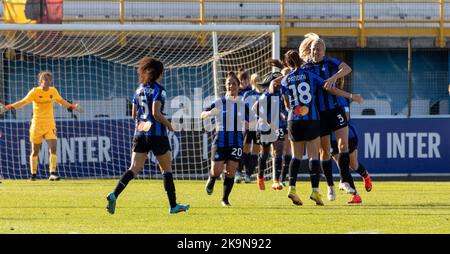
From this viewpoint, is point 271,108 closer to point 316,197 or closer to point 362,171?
point 362,171

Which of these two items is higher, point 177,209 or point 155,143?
point 155,143

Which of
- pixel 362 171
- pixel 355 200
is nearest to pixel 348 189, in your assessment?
pixel 355 200

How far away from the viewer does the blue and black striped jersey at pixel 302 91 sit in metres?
12.6

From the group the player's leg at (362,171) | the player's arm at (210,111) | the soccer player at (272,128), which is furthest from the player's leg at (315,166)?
the soccer player at (272,128)

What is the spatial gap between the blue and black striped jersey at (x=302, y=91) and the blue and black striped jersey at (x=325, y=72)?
0.14 metres

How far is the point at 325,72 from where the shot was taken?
1288cm

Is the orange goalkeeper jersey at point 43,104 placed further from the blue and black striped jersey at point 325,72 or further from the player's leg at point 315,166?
the player's leg at point 315,166

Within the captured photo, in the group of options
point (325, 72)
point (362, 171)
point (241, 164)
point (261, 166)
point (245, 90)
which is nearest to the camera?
point (325, 72)

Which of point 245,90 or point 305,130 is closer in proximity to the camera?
point 305,130

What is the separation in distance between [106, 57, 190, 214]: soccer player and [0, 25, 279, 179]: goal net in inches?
287

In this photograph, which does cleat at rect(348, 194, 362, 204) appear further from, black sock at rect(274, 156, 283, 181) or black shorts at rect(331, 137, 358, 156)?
black sock at rect(274, 156, 283, 181)

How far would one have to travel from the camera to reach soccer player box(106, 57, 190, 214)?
1136 centimetres

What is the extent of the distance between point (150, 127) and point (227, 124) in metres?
2.01

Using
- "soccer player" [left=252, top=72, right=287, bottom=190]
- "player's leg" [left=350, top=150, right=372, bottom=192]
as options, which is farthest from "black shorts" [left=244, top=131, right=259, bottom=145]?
"player's leg" [left=350, top=150, right=372, bottom=192]
